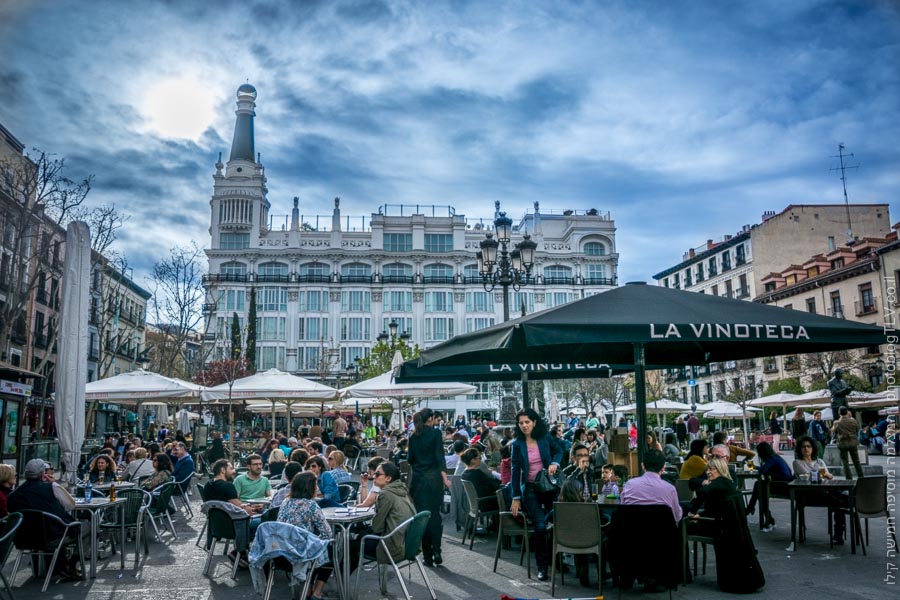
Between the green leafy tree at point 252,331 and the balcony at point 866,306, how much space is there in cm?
4568

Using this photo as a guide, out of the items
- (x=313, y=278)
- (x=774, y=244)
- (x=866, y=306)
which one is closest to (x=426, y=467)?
(x=866, y=306)

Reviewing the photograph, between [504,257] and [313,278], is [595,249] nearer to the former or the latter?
[313,278]

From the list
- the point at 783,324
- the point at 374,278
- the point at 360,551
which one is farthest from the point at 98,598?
the point at 374,278

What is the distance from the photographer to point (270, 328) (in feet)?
229

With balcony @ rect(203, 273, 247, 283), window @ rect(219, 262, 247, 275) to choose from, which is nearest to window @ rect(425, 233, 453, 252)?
window @ rect(219, 262, 247, 275)

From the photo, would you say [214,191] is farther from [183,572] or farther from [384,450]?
[183,572]

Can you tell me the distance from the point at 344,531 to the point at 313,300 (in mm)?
65379

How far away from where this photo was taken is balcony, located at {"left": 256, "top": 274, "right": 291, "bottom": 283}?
7038 cm

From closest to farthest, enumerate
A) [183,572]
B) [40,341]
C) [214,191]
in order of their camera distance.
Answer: [183,572]
[40,341]
[214,191]

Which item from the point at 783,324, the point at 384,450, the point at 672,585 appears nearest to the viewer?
the point at 672,585

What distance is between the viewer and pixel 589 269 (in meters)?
74.8

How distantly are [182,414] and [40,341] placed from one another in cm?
1696

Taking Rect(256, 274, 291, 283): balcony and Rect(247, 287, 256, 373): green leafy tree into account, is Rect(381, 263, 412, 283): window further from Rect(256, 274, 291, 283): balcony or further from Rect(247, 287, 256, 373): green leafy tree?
Rect(247, 287, 256, 373): green leafy tree

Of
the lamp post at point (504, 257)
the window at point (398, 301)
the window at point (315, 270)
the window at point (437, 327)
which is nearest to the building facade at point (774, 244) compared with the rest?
the window at point (437, 327)
